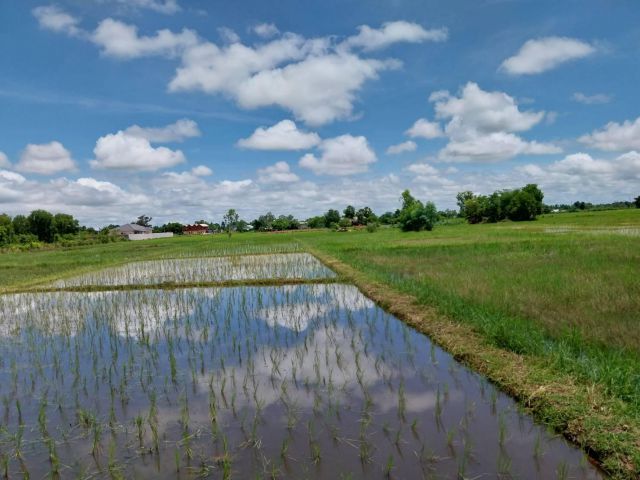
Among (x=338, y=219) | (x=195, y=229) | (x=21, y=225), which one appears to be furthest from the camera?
(x=195, y=229)

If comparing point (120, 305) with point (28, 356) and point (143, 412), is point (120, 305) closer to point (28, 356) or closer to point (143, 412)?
point (28, 356)

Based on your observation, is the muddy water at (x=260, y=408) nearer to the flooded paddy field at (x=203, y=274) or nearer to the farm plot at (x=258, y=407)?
the farm plot at (x=258, y=407)

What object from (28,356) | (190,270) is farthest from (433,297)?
(190,270)

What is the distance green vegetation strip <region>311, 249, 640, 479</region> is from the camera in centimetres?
288

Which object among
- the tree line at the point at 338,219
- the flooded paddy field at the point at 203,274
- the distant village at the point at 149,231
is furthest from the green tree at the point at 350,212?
the flooded paddy field at the point at 203,274

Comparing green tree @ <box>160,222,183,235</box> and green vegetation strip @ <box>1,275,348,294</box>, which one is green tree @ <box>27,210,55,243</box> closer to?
green tree @ <box>160,222,183,235</box>

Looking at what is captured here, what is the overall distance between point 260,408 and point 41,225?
6846 centimetres

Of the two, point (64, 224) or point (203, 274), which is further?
point (64, 224)

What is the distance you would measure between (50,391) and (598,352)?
17.6 feet

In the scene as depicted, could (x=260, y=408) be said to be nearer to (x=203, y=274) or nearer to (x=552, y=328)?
(x=552, y=328)

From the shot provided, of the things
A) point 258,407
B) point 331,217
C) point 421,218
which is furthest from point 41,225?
point 258,407

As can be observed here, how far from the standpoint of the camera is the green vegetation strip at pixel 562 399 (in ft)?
9.45

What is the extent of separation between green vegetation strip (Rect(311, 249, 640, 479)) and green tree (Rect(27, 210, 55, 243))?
219ft

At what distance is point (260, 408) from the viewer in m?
3.84
